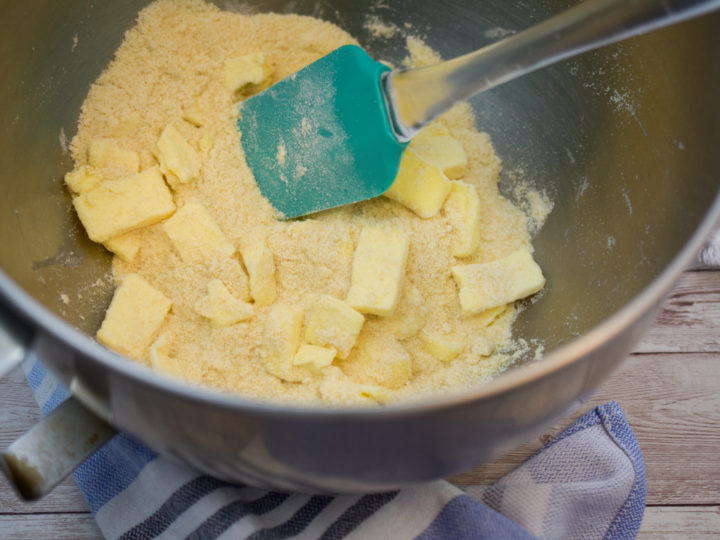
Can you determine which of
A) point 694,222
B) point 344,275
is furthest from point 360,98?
point 694,222

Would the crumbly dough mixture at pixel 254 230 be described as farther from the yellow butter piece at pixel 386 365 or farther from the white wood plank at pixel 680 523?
the white wood plank at pixel 680 523

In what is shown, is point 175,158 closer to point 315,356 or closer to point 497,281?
point 315,356

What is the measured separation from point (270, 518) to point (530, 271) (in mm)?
658

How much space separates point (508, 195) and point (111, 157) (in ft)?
2.77

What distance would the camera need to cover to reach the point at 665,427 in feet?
4.46

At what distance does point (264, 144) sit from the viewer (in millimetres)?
1427

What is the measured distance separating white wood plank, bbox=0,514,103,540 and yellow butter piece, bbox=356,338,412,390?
560 mm

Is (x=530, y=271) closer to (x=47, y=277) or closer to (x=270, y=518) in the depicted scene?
(x=270, y=518)

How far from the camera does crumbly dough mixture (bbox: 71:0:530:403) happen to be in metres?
1.27

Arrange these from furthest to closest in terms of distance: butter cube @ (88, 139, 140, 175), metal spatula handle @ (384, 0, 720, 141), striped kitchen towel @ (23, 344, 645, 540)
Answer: butter cube @ (88, 139, 140, 175), striped kitchen towel @ (23, 344, 645, 540), metal spatula handle @ (384, 0, 720, 141)

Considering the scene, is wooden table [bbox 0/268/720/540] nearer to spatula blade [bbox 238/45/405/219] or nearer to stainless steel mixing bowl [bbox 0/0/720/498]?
stainless steel mixing bowl [bbox 0/0/720/498]

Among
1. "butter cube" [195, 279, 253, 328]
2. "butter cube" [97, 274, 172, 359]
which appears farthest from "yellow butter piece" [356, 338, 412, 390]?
"butter cube" [97, 274, 172, 359]

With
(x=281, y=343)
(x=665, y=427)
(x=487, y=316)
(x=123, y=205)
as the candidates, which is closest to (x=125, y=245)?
(x=123, y=205)

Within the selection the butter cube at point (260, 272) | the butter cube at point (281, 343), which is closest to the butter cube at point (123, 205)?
the butter cube at point (260, 272)
